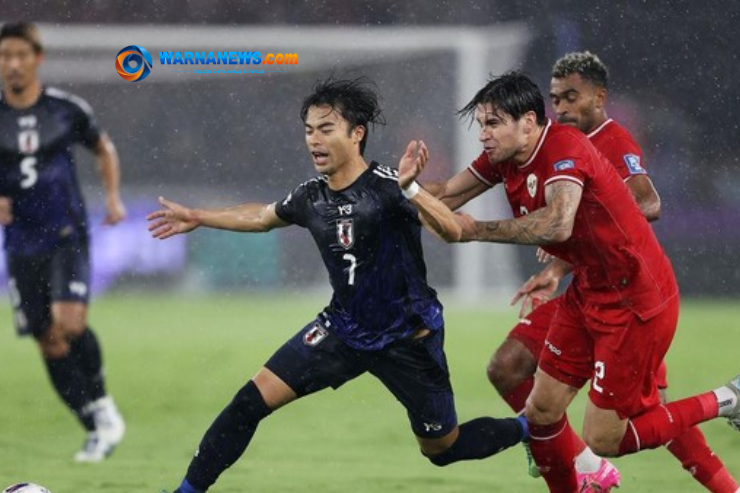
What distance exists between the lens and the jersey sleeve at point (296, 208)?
21.0 feet

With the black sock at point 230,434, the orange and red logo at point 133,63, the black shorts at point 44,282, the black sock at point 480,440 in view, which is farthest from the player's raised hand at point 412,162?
the orange and red logo at point 133,63

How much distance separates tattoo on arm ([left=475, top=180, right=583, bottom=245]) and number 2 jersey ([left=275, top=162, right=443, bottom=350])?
0.41 metres

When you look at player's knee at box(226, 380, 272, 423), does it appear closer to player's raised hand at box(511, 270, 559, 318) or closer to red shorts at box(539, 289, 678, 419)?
red shorts at box(539, 289, 678, 419)

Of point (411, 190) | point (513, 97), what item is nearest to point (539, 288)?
point (513, 97)

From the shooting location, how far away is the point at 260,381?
6.29m

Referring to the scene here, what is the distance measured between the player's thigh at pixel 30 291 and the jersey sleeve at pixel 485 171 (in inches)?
157

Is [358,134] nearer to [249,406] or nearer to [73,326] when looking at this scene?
[249,406]

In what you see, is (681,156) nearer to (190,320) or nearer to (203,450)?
(190,320)

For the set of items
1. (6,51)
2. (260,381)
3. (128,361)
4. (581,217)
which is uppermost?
(6,51)

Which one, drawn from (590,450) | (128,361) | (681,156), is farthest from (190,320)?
(590,450)

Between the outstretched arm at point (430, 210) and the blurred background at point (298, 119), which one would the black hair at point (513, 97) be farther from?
the blurred background at point (298, 119)

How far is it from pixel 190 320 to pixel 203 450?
29.5 ft

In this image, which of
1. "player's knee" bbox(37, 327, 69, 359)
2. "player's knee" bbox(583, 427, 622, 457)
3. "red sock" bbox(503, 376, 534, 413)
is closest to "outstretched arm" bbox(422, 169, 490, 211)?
"red sock" bbox(503, 376, 534, 413)

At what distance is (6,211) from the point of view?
11156 millimetres
